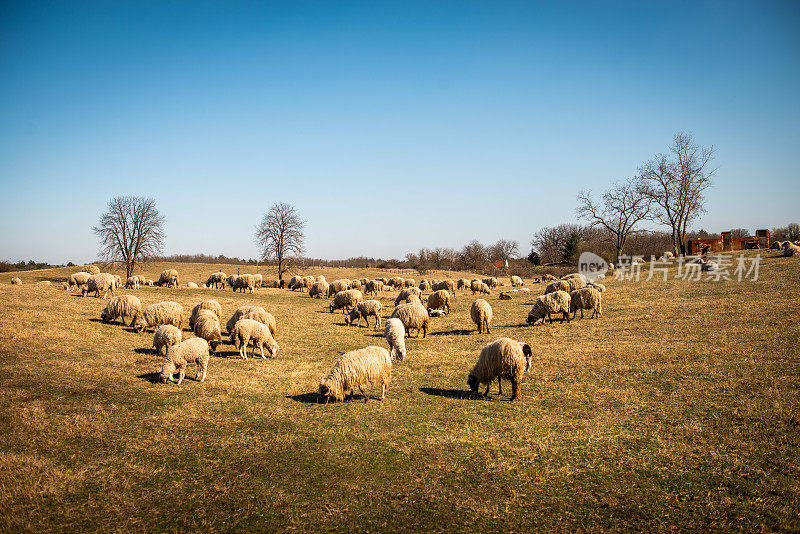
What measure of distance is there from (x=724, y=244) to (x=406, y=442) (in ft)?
174


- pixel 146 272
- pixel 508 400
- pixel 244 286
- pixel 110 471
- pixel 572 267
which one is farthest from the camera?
pixel 572 267

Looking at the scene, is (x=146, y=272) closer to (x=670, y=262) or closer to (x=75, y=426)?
(x=75, y=426)

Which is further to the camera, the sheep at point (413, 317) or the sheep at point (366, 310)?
the sheep at point (366, 310)

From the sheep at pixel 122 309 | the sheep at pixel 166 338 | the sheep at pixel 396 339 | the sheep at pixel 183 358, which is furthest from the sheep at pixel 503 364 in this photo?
the sheep at pixel 122 309

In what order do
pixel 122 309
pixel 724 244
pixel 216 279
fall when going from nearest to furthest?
1. pixel 122 309
2. pixel 724 244
3. pixel 216 279

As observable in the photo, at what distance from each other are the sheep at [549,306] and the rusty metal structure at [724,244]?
33.6m

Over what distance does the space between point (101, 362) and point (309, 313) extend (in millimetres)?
16321

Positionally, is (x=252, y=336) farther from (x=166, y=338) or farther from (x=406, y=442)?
(x=406, y=442)

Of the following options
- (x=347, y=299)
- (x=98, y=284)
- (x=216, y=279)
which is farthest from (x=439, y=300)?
(x=216, y=279)

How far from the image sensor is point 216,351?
16.9 meters

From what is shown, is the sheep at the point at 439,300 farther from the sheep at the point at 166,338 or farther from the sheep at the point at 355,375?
the sheep at the point at 166,338

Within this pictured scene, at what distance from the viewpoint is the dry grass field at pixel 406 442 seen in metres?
6.09

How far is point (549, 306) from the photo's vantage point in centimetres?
2400

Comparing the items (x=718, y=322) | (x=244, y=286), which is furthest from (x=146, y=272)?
(x=718, y=322)
